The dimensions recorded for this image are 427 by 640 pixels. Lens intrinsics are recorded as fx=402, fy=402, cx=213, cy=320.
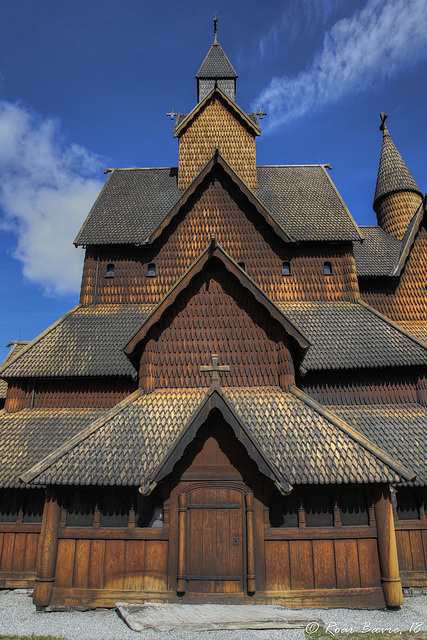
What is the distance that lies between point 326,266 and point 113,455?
1006cm

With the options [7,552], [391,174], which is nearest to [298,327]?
[7,552]

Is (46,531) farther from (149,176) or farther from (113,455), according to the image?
(149,176)

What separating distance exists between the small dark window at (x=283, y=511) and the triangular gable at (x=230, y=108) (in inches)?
589

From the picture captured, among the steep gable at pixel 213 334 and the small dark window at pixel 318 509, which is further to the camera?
the steep gable at pixel 213 334

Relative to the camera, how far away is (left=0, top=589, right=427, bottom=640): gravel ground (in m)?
6.55

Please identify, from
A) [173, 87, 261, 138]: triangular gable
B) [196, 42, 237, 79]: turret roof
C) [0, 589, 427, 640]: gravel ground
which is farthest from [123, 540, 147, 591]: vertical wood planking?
[196, 42, 237, 79]: turret roof

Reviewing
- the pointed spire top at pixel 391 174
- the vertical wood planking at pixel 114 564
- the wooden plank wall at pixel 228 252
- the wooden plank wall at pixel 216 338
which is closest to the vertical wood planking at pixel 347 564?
the wooden plank wall at pixel 216 338

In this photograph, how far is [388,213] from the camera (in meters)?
19.0

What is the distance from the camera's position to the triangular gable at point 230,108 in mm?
17422

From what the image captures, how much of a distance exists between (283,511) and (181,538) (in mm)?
2135

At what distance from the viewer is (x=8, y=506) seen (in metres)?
10.2

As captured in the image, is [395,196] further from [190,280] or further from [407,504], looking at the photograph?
[407,504]

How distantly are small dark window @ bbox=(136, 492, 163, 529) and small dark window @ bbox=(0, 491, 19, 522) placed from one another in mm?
3962

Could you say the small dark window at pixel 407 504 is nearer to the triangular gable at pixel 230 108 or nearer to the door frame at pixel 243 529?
the door frame at pixel 243 529
